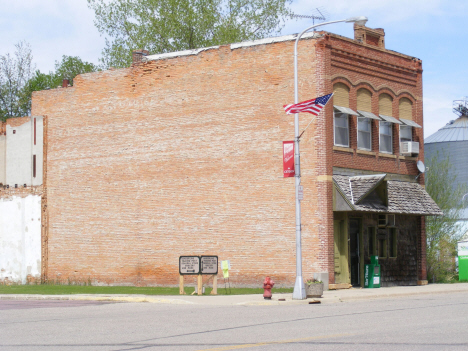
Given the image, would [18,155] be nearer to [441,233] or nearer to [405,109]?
[405,109]

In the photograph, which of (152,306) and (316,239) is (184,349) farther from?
(316,239)

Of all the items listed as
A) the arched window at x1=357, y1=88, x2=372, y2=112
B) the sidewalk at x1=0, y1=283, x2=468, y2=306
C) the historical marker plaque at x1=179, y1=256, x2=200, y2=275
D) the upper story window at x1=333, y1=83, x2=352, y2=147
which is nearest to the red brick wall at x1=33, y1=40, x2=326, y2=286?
the upper story window at x1=333, y1=83, x2=352, y2=147

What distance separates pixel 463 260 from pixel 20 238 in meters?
21.6

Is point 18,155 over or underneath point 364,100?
underneath

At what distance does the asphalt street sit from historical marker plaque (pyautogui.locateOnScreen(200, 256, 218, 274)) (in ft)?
13.8

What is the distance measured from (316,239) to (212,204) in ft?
16.5

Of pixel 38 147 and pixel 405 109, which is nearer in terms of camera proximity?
pixel 405 109

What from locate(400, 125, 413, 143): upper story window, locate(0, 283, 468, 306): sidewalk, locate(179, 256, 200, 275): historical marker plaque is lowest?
locate(0, 283, 468, 306): sidewalk

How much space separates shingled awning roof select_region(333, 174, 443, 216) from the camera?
93.5 ft

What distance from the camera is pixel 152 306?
21.0 m

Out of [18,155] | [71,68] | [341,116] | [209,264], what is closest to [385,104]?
[341,116]

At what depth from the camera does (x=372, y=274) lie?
2986cm

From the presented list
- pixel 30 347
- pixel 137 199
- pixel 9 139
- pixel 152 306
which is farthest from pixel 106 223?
pixel 30 347

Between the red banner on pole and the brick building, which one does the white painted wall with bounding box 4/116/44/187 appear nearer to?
the brick building
